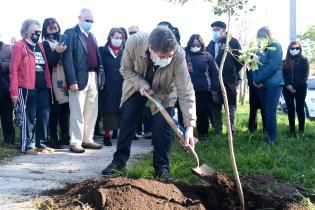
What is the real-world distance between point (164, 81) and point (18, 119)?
2.42 meters

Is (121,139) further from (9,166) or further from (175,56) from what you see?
(9,166)

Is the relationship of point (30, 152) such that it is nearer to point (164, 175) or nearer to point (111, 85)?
point (111, 85)

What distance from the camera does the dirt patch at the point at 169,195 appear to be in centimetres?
364

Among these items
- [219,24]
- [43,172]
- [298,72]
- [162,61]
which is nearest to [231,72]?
[219,24]

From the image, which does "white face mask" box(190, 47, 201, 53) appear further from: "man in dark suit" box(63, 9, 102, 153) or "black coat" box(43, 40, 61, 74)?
"black coat" box(43, 40, 61, 74)

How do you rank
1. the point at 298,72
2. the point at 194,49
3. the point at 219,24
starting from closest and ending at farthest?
the point at 194,49 < the point at 219,24 < the point at 298,72

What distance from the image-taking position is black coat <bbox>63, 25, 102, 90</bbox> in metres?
6.19

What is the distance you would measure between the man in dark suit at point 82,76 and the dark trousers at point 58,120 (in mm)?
412

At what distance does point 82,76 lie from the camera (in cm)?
628

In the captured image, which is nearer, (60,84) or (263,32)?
(60,84)

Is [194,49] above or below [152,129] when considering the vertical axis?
above

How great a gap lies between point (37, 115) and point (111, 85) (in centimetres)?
125

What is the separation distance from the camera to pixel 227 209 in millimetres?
4039

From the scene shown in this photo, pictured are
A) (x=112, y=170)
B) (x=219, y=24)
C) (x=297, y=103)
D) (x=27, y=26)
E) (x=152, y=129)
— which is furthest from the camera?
(x=297, y=103)
